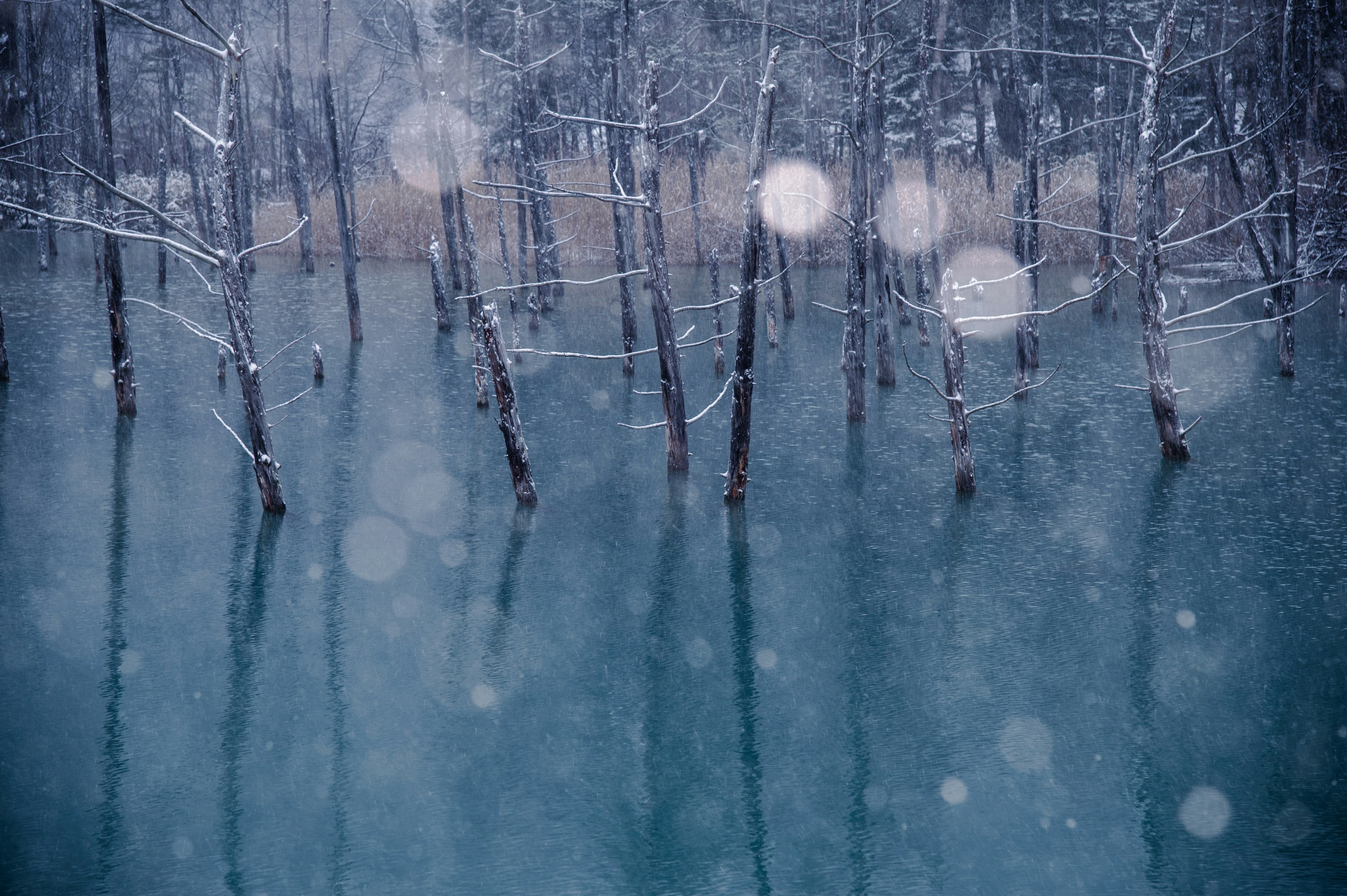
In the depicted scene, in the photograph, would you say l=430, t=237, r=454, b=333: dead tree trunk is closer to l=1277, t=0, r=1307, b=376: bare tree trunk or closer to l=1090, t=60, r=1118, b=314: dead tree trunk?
l=1090, t=60, r=1118, b=314: dead tree trunk

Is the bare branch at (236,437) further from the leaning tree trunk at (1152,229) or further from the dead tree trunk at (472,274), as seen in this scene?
the leaning tree trunk at (1152,229)

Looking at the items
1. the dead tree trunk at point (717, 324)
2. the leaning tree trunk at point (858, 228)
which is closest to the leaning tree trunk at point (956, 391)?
the leaning tree trunk at point (858, 228)

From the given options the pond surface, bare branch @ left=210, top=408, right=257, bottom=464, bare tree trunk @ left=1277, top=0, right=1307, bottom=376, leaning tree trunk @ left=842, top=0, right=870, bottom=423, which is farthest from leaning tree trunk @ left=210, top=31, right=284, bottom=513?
bare tree trunk @ left=1277, top=0, right=1307, bottom=376

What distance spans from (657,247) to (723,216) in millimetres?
27852

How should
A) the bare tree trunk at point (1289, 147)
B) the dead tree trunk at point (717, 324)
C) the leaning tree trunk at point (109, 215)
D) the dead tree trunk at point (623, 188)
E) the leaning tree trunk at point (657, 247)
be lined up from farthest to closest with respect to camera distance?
the dead tree trunk at point (717, 324), the dead tree trunk at point (623, 188), the bare tree trunk at point (1289, 147), the leaning tree trunk at point (109, 215), the leaning tree trunk at point (657, 247)

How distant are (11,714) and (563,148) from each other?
43791 millimetres

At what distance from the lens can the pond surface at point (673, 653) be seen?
812 centimetres

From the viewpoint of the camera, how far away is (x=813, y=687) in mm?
10648

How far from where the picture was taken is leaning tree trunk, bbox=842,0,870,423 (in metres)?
17.4

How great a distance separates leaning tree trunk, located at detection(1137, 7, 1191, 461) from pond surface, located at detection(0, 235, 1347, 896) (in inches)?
67.7

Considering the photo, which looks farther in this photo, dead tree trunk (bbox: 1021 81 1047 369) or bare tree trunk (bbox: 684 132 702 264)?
bare tree trunk (bbox: 684 132 702 264)

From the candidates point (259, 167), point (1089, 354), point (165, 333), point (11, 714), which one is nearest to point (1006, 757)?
point (11, 714)

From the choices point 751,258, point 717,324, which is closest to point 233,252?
point 751,258

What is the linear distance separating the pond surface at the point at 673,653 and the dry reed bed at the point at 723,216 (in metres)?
18.4
